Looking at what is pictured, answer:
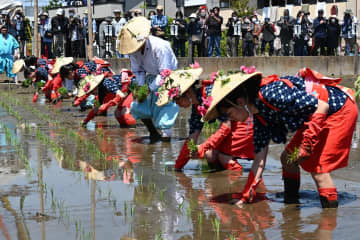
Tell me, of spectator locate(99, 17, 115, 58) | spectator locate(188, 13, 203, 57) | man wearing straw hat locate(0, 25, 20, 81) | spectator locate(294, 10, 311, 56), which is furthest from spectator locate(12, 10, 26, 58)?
spectator locate(294, 10, 311, 56)

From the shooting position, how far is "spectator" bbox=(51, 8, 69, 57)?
67.2 ft

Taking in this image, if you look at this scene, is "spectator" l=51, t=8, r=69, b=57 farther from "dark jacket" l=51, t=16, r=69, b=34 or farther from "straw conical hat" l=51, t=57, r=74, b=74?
"straw conical hat" l=51, t=57, r=74, b=74

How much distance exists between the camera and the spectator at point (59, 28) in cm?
2047

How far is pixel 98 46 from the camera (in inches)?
846

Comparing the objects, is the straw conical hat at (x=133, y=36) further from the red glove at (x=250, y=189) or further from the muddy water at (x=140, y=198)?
the red glove at (x=250, y=189)

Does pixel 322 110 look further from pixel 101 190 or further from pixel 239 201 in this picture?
pixel 101 190

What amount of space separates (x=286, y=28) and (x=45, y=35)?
755cm

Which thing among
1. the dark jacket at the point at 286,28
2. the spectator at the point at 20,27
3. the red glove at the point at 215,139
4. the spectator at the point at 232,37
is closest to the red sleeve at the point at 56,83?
the spectator at the point at 232,37

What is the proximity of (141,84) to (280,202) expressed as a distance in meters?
4.00

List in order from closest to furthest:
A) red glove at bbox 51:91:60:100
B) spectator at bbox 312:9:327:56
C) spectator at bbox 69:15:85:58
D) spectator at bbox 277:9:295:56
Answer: red glove at bbox 51:91:60:100 < spectator at bbox 312:9:327:56 < spectator at bbox 277:9:295:56 < spectator at bbox 69:15:85:58

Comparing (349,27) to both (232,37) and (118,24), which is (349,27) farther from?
(118,24)

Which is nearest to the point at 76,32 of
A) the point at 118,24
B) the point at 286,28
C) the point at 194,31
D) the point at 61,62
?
the point at 118,24

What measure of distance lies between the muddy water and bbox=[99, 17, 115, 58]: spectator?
11.3 metres

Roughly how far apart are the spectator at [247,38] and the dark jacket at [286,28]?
2.92 feet
